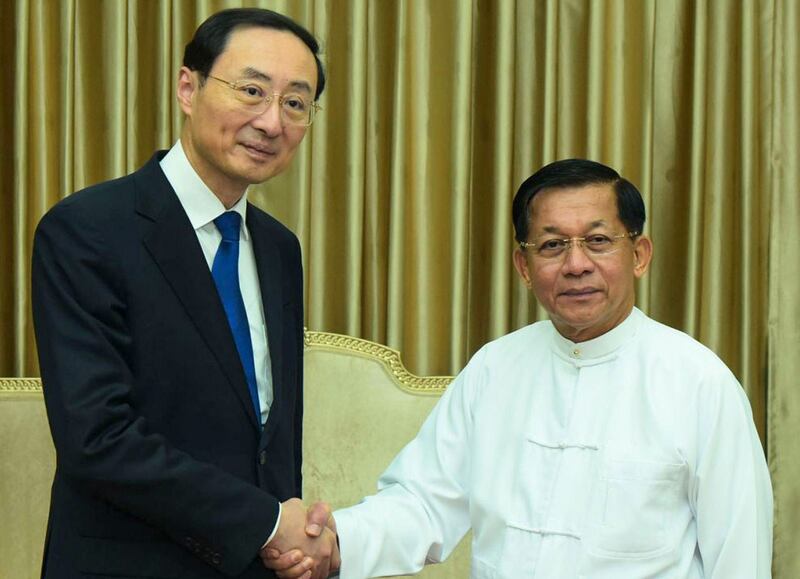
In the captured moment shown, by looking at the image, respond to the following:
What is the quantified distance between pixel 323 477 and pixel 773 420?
152cm

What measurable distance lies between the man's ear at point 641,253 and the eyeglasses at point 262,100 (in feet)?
2.65

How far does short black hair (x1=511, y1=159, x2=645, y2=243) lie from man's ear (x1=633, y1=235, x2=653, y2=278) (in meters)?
0.04

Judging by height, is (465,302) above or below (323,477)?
above

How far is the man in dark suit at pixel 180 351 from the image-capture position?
1886 millimetres

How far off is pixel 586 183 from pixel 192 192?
845 millimetres

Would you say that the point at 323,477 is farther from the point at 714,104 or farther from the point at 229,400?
the point at 714,104

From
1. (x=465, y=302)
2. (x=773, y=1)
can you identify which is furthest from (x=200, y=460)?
(x=773, y=1)

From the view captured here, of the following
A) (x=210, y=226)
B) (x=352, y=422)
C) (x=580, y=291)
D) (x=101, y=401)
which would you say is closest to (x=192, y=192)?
(x=210, y=226)

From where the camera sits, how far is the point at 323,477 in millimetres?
3332

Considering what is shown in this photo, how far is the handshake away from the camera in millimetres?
2100

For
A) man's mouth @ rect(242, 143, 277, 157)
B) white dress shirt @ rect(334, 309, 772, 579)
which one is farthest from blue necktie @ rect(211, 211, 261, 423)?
white dress shirt @ rect(334, 309, 772, 579)

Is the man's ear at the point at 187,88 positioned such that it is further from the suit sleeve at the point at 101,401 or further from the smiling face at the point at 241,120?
the suit sleeve at the point at 101,401

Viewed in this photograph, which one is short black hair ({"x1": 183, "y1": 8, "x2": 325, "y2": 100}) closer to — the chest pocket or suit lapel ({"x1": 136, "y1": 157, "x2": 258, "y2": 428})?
suit lapel ({"x1": 136, "y1": 157, "x2": 258, "y2": 428})

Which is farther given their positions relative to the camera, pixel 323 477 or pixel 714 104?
pixel 714 104
